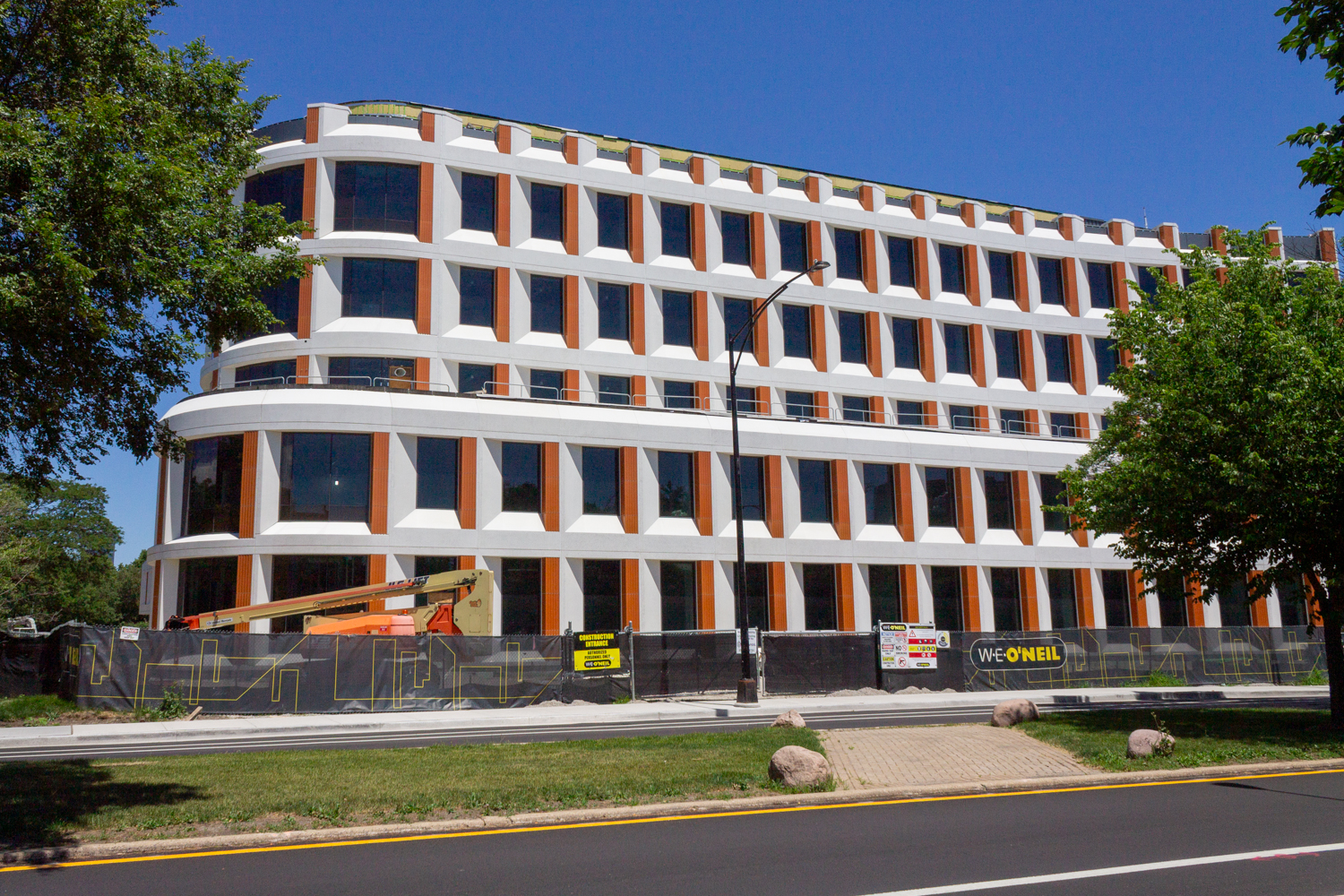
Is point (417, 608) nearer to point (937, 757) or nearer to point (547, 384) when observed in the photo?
point (547, 384)

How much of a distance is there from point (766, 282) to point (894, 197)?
10.5 metres

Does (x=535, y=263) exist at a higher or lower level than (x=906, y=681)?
higher

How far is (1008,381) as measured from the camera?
4584 centimetres

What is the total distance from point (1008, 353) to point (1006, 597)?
1190 centimetres

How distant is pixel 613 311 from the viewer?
1567 inches

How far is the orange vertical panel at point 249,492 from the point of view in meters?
31.5

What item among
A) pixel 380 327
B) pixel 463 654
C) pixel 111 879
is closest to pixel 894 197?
pixel 380 327

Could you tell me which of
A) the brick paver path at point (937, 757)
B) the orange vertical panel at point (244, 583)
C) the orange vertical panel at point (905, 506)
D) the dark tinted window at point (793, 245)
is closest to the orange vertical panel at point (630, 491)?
the orange vertical panel at point (905, 506)

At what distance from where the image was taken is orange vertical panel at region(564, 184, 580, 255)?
38.9m

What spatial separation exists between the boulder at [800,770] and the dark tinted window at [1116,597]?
117 ft

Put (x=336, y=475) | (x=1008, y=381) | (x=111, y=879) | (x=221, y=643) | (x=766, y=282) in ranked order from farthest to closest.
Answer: (x=1008, y=381)
(x=766, y=282)
(x=336, y=475)
(x=221, y=643)
(x=111, y=879)

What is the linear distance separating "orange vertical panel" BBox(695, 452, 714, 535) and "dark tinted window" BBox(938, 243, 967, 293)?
16.2 metres

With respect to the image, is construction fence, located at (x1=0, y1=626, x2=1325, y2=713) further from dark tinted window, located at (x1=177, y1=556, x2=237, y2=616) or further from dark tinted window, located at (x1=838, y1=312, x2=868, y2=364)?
dark tinted window, located at (x1=838, y1=312, x2=868, y2=364)

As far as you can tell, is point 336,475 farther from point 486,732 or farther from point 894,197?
point 894,197
